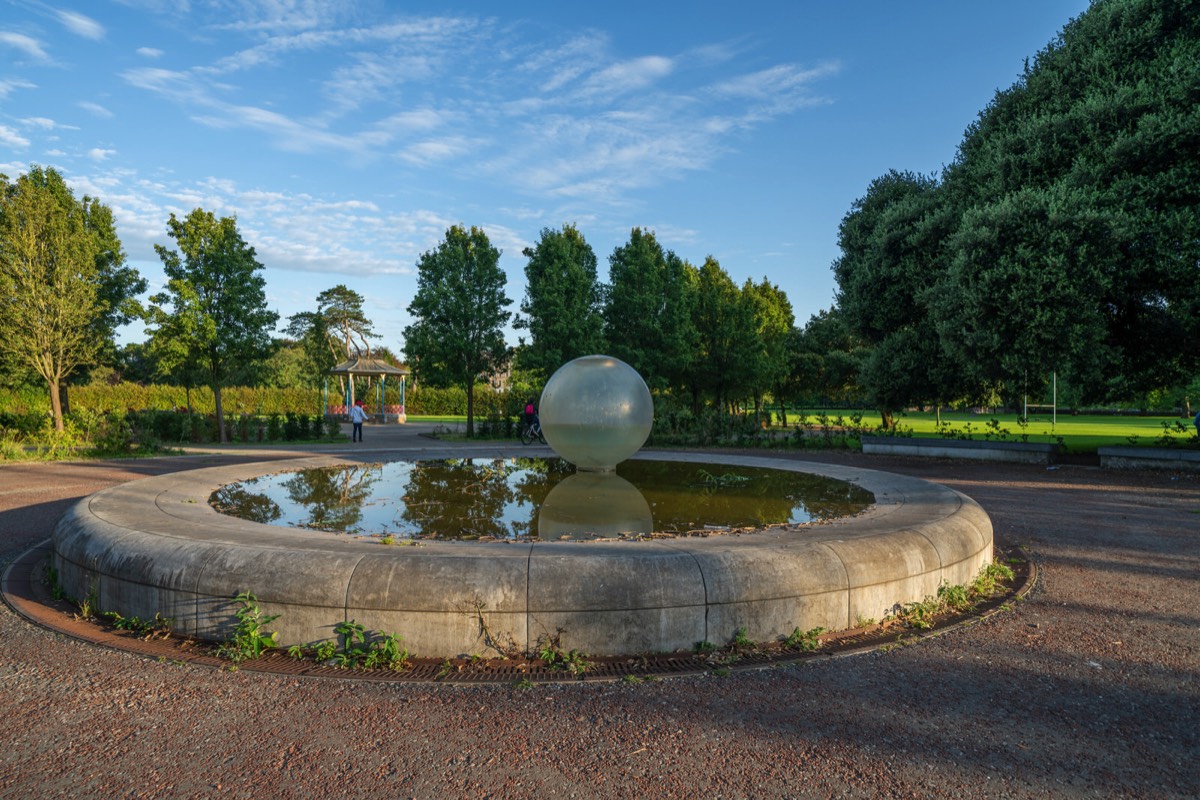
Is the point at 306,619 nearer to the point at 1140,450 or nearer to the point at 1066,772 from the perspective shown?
the point at 1066,772

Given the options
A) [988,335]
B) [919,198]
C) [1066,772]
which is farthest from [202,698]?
[919,198]

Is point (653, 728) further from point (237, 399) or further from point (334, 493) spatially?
point (237, 399)

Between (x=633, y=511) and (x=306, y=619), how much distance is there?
384 centimetres

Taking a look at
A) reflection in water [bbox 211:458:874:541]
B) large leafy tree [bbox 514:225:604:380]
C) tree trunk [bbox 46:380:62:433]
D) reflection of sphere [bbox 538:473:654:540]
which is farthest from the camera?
large leafy tree [bbox 514:225:604:380]

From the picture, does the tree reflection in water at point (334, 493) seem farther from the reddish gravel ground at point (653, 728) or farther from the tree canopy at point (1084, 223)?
the tree canopy at point (1084, 223)

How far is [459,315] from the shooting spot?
104 ft

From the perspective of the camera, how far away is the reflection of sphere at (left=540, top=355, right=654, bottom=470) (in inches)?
372

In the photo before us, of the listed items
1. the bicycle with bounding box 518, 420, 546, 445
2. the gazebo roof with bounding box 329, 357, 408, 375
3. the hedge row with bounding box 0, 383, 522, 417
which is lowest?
the bicycle with bounding box 518, 420, 546, 445

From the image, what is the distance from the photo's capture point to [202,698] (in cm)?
431

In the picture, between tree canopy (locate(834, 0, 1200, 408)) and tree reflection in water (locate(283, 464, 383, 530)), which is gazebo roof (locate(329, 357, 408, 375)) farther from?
tree canopy (locate(834, 0, 1200, 408))

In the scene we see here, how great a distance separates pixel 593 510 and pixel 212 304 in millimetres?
25932

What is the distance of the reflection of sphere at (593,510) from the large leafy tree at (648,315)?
70.5 ft

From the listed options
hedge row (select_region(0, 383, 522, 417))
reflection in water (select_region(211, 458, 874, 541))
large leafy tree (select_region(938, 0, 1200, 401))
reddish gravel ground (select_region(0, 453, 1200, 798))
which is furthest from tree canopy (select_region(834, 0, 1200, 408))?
hedge row (select_region(0, 383, 522, 417))

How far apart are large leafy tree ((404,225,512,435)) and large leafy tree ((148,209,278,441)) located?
6601 mm
